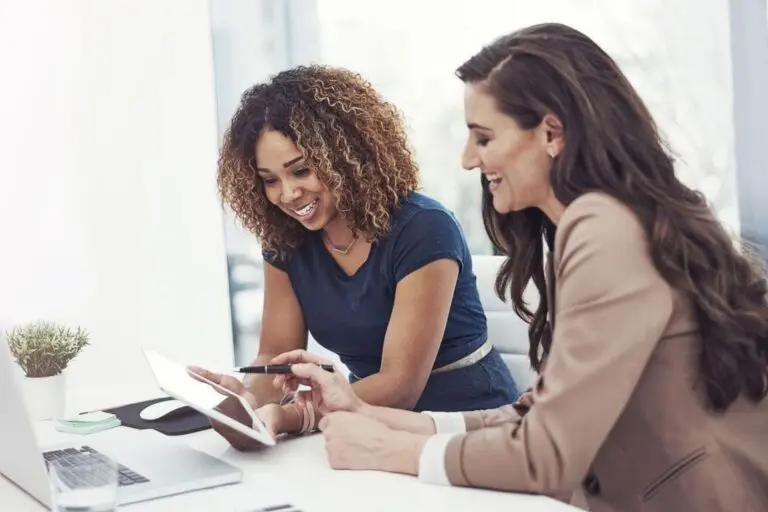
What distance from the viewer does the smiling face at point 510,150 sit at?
1.32 metres

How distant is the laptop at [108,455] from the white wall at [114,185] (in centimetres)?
194

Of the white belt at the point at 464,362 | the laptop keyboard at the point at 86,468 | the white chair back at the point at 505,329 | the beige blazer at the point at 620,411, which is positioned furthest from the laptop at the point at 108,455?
the white chair back at the point at 505,329

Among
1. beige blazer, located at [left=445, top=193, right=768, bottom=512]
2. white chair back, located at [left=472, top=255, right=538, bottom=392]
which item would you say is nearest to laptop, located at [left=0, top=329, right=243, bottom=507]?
beige blazer, located at [left=445, top=193, right=768, bottom=512]

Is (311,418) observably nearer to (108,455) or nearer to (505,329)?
(108,455)

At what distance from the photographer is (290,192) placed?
200 centimetres

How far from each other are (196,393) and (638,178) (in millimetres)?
694

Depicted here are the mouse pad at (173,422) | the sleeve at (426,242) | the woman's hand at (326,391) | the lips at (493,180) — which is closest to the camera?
the lips at (493,180)

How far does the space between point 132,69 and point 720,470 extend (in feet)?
9.26

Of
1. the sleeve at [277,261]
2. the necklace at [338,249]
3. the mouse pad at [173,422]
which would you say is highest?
the necklace at [338,249]

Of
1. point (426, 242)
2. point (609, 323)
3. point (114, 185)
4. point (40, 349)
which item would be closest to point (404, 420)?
point (609, 323)

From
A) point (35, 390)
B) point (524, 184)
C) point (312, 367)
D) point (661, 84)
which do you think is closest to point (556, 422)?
point (524, 184)

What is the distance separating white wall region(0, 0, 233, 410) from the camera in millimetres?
3320

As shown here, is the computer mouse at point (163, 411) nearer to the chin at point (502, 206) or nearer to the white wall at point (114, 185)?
the chin at point (502, 206)

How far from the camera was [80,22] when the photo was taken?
342 cm
